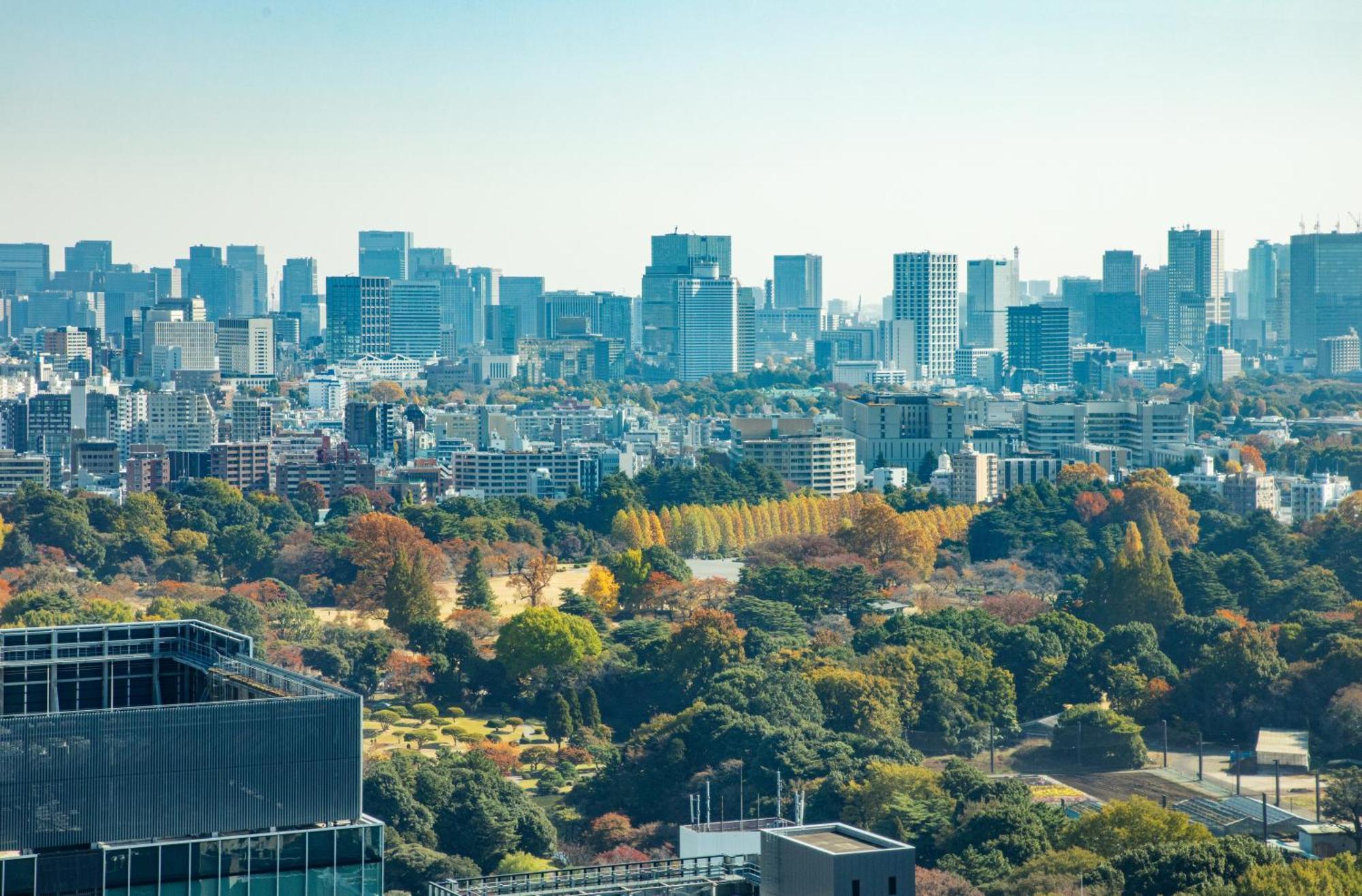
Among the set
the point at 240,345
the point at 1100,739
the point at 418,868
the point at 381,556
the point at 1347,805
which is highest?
the point at 240,345

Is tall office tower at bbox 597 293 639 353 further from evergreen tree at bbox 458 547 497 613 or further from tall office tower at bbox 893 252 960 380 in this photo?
evergreen tree at bbox 458 547 497 613

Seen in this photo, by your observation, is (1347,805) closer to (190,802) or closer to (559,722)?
(559,722)

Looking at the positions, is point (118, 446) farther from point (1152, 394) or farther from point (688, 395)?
point (1152, 394)

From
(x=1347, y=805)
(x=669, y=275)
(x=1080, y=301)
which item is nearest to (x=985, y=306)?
(x=1080, y=301)

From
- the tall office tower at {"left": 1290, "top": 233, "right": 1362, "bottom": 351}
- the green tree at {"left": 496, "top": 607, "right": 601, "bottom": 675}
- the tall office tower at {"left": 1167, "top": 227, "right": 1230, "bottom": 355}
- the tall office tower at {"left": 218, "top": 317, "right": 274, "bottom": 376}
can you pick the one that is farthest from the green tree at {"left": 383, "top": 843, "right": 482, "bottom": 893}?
the tall office tower at {"left": 1167, "top": 227, "right": 1230, "bottom": 355}

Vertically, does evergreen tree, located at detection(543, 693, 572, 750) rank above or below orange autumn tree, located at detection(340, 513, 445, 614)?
below
